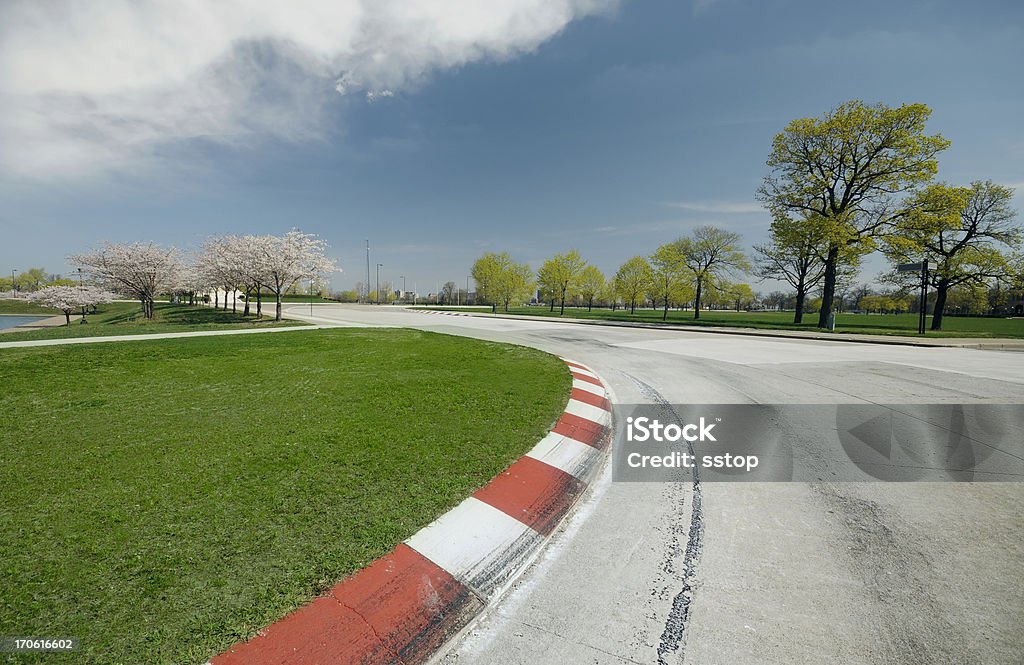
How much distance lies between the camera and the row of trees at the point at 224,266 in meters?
23.3

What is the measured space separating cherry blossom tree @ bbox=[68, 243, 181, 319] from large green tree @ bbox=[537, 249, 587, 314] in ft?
120

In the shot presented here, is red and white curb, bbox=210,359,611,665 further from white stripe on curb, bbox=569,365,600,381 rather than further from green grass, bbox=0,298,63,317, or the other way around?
green grass, bbox=0,298,63,317

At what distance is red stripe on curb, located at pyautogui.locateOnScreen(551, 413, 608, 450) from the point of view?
3918 millimetres

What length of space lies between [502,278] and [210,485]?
1960 inches

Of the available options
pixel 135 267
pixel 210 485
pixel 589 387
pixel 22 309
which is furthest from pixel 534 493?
pixel 22 309

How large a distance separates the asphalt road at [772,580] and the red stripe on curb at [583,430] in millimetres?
773

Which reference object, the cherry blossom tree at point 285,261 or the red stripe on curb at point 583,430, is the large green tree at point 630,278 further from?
the red stripe on curb at point 583,430

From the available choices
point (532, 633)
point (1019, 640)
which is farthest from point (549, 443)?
point (1019, 640)

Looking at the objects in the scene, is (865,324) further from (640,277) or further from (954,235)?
(640,277)

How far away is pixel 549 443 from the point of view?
12.1 feet

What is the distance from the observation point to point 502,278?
169ft

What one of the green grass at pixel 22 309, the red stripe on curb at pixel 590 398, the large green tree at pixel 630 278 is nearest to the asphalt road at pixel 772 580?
the red stripe on curb at pixel 590 398

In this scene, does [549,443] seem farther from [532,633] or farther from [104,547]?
[104,547]

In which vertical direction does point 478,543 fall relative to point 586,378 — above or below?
below
